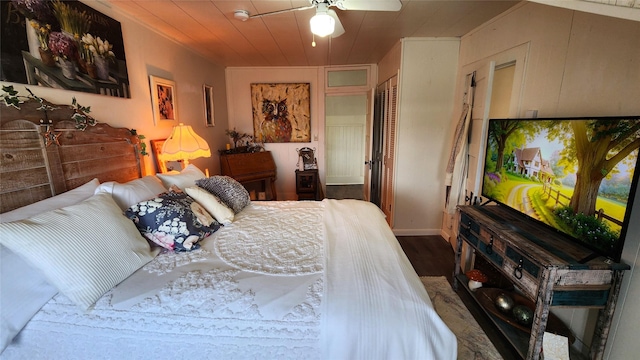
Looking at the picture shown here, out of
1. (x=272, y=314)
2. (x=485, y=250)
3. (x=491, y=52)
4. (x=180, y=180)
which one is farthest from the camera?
(x=491, y=52)

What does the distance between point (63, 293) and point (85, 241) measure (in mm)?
208

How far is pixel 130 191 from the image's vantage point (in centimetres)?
159

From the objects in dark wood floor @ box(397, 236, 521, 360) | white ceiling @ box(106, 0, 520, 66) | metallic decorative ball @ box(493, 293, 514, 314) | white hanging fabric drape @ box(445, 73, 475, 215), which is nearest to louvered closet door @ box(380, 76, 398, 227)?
dark wood floor @ box(397, 236, 521, 360)

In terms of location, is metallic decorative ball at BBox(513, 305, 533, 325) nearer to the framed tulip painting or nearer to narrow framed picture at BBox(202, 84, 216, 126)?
the framed tulip painting

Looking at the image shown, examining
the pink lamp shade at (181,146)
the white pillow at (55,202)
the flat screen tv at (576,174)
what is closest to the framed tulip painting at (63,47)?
the pink lamp shade at (181,146)

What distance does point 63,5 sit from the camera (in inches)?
60.9

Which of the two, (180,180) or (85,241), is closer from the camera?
(85,241)

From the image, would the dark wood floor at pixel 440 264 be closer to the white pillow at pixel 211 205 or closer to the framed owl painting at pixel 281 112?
the white pillow at pixel 211 205

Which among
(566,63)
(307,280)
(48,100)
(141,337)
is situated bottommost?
(141,337)

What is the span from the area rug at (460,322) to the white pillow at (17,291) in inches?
83.0

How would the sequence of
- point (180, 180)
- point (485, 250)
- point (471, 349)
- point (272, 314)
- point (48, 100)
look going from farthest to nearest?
point (180, 180) → point (485, 250) → point (471, 349) → point (48, 100) → point (272, 314)

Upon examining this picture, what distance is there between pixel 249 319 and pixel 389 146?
284 centimetres

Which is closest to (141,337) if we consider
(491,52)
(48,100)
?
(48,100)

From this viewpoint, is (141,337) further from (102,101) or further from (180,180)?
(102,101)
